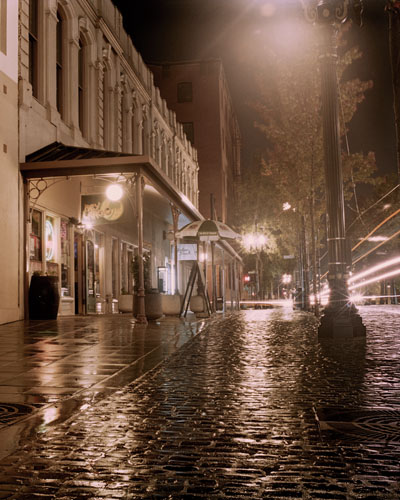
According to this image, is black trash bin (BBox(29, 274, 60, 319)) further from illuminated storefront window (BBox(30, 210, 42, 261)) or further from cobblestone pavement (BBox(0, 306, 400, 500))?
cobblestone pavement (BBox(0, 306, 400, 500))

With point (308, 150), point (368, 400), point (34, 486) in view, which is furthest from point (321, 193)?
point (34, 486)

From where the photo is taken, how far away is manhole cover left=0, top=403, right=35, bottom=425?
4494 mm

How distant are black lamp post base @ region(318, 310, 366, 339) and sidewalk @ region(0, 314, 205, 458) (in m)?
2.58

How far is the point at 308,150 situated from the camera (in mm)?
21781

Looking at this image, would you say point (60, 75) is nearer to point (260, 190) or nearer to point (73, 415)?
point (73, 415)

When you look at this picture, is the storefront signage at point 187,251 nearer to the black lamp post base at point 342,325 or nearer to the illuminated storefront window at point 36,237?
the illuminated storefront window at point 36,237

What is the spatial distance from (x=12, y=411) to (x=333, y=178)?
288 inches

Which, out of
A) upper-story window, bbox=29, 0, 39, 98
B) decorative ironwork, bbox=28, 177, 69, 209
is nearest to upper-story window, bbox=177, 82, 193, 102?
upper-story window, bbox=29, 0, 39, 98

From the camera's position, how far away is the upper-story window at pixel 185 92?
51.5m

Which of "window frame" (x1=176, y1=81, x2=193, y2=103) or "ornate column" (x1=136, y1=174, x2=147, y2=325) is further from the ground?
"window frame" (x1=176, y1=81, x2=193, y2=103)

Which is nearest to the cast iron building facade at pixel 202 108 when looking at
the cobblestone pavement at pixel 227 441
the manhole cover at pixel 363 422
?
the cobblestone pavement at pixel 227 441

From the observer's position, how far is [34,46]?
16.3 metres

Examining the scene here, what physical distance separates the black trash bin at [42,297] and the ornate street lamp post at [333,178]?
23.4 feet

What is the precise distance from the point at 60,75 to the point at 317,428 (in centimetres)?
1646
